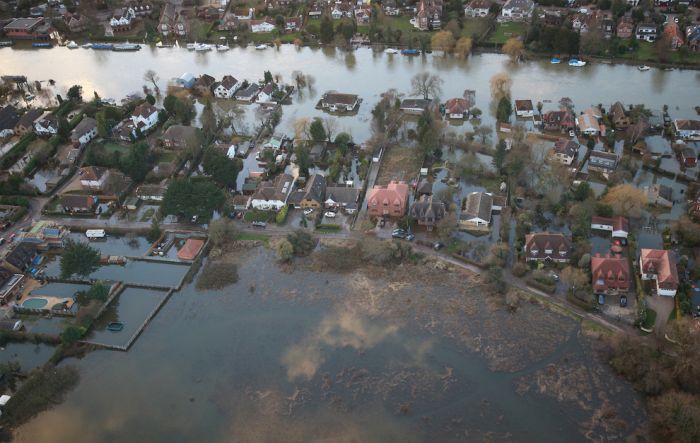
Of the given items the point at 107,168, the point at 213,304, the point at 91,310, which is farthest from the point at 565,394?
the point at 107,168

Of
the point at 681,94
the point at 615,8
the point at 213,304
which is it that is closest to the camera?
the point at 213,304

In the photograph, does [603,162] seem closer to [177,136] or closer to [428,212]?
[428,212]

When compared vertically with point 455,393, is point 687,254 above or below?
above

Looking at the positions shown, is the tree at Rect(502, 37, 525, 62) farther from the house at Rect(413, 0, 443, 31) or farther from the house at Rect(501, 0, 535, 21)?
the house at Rect(413, 0, 443, 31)

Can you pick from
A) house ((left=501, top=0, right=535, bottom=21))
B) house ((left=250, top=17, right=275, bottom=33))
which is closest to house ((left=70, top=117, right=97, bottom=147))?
house ((left=250, top=17, right=275, bottom=33))

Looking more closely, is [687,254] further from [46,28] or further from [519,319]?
[46,28]
